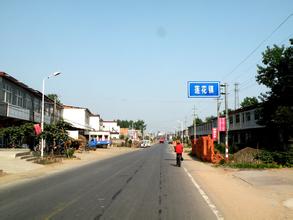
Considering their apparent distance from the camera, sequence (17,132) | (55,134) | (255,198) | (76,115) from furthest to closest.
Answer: (76,115), (17,132), (55,134), (255,198)

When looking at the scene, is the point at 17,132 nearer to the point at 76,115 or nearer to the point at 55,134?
the point at 55,134

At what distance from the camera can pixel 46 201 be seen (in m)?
11.5

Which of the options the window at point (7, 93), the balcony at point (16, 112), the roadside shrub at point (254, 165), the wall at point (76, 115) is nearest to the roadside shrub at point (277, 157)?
the roadside shrub at point (254, 165)

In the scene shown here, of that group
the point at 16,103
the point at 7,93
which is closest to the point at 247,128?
the point at 16,103

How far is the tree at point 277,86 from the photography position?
37.2 m

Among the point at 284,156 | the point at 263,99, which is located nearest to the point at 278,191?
the point at 284,156

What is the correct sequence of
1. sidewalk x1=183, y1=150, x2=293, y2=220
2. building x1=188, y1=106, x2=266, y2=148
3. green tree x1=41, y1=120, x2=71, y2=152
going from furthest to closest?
1. building x1=188, y1=106, x2=266, y2=148
2. green tree x1=41, y1=120, x2=71, y2=152
3. sidewalk x1=183, y1=150, x2=293, y2=220

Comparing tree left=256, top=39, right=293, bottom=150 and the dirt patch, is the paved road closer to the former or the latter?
the dirt patch

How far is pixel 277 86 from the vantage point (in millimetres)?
39188

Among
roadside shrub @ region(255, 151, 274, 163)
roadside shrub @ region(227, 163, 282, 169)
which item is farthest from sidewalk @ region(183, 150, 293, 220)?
roadside shrub @ region(255, 151, 274, 163)

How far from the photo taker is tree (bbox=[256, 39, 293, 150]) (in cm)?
3724

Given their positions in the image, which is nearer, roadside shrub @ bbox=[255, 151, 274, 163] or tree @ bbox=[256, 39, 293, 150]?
roadside shrub @ bbox=[255, 151, 274, 163]

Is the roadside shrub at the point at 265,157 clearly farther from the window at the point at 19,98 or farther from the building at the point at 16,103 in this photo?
the window at the point at 19,98

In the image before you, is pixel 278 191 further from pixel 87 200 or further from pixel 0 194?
pixel 0 194
